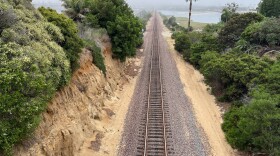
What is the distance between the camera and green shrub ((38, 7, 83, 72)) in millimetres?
20125

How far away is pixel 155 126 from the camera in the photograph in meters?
20.5

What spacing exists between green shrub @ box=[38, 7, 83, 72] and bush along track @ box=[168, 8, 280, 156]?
1146 centimetres

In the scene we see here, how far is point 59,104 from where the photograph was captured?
17484 mm

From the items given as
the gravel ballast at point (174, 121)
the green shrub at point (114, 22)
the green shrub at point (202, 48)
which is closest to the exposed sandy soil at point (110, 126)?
the gravel ballast at point (174, 121)

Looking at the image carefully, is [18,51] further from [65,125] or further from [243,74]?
[243,74]

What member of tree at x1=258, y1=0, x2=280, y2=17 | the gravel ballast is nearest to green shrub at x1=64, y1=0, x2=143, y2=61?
the gravel ballast

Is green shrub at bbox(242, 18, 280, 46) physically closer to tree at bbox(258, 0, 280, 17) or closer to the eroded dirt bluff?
the eroded dirt bluff

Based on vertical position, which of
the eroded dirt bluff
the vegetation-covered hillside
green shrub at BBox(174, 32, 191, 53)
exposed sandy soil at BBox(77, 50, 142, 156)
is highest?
the vegetation-covered hillside

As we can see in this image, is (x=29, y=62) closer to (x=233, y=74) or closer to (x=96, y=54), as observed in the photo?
(x=96, y=54)

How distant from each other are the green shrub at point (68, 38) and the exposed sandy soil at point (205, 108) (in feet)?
32.8

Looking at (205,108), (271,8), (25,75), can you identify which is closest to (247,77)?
(205,108)

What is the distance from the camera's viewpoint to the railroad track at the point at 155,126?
692 inches

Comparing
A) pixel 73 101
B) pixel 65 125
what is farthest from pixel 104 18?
pixel 65 125

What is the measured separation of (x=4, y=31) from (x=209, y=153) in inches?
521
